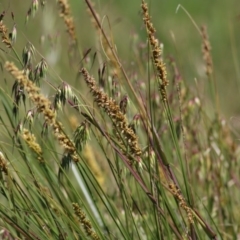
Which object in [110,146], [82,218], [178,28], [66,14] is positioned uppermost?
[178,28]

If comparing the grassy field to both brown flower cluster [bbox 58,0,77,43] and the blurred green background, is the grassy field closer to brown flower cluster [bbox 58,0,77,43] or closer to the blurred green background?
brown flower cluster [bbox 58,0,77,43]

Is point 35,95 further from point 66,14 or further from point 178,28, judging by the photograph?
point 178,28

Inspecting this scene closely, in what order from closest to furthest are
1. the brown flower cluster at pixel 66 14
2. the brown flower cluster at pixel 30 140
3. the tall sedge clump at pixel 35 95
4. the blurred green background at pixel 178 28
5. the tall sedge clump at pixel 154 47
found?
the tall sedge clump at pixel 35 95 → the tall sedge clump at pixel 154 47 → the brown flower cluster at pixel 30 140 → the brown flower cluster at pixel 66 14 → the blurred green background at pixel 178 28

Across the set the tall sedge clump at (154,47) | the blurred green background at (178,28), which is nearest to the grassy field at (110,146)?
the tall sedge clump at (154,47)

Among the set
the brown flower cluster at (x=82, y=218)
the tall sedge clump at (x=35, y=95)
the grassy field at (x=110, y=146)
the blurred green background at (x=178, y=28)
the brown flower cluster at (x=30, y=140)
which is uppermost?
the blurred green background at (x=178, y=28)

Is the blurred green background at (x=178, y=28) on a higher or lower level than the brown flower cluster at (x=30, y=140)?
higher

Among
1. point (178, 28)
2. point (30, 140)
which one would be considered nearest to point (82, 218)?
point (30, 140)

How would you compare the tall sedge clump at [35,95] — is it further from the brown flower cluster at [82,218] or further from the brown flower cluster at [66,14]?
the brown flower cluster at [66,14]

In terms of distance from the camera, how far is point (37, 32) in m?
5.05

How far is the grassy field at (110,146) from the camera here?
4.96ft

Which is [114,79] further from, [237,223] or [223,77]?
[223,77]

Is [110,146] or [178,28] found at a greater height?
[178,28]

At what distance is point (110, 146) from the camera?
5.90 ft

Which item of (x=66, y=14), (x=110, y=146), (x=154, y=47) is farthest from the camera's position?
(x=66, y=14)
